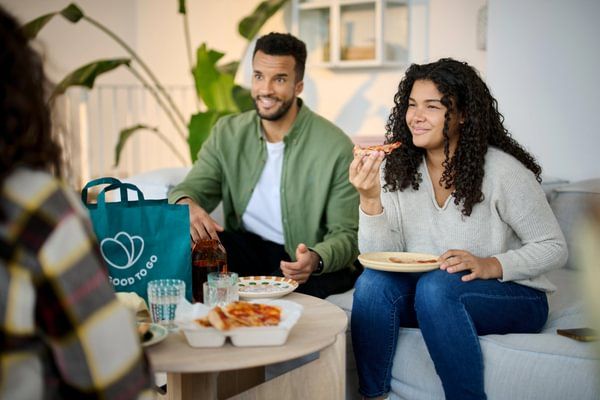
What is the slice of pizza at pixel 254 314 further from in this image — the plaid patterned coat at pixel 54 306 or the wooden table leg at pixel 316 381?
the plaid patterned coat at pixel 54 306

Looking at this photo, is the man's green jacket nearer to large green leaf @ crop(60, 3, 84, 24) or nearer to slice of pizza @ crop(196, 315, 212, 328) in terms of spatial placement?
slice of pizza @ crop(196, 315, 212, 328)

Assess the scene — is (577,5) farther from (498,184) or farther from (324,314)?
(324,314)

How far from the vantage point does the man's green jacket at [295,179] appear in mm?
2762

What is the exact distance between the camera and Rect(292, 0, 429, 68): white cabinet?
4.52m

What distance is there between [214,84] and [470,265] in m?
2.67

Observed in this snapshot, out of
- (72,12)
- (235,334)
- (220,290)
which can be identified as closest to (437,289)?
(220,290)

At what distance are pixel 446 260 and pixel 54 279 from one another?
49.6 inches

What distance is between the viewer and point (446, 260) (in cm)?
203

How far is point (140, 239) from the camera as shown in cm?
185

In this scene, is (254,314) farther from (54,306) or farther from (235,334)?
(54,306)

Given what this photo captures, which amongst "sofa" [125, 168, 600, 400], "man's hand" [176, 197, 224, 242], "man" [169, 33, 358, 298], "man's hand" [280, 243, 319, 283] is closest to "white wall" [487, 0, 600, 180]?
"sofa" [125, 168, 600, 400]

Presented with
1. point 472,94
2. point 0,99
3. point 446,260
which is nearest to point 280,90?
point 472,94

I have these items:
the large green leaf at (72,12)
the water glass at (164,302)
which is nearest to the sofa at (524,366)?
the water glass at (164,302)

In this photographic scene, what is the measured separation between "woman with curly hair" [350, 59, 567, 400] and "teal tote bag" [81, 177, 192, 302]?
1.81 feet
